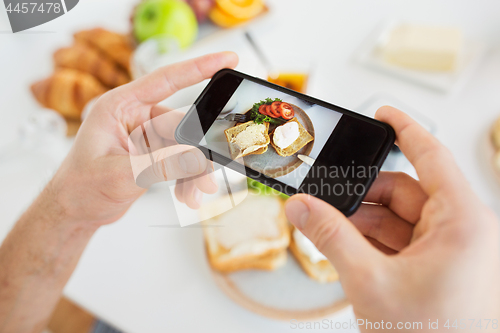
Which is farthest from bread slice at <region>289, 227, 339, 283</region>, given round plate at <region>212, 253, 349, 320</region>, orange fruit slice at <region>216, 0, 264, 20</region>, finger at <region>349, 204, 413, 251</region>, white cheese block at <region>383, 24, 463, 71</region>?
orange fruit slice at <region>216, 0, 264, 20</region>

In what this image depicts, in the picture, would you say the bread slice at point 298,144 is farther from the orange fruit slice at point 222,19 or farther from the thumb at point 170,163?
the orange fruit slice at point 222,19

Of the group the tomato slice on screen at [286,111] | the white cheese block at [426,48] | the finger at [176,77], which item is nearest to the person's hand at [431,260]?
the tomato slice on screen at [286,111]

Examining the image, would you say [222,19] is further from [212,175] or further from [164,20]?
[212,175]

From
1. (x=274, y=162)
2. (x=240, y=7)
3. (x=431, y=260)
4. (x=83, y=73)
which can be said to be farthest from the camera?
(x=240, y=7)

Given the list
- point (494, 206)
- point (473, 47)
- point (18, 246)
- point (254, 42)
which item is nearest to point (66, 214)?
point (18, 246)

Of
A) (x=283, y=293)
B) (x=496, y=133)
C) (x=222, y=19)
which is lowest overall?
(x=283, y=293)

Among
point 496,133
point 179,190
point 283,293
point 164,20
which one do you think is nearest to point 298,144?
point 179,190
